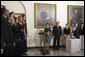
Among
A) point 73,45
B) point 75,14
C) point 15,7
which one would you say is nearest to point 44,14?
point 15,7

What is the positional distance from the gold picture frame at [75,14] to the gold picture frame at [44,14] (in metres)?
0.96

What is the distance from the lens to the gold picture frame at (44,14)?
26.8 ft

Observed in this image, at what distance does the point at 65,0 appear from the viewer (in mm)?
8711

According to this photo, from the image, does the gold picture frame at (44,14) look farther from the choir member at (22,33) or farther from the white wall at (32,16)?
the choir member at (22,33)

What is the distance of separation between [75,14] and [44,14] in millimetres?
1959

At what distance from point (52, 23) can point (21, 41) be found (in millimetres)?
2809

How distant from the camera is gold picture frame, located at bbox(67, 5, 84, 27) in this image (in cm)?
876

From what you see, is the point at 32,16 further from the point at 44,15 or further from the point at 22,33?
the point at 22,33

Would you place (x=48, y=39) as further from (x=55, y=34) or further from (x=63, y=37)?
(x=63, y=37)

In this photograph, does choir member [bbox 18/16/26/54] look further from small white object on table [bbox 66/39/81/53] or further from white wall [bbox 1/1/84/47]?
small white object on table [bbox 66/39/81/53]

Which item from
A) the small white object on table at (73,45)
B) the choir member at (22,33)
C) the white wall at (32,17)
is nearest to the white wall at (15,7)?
the white wall at (32,17)

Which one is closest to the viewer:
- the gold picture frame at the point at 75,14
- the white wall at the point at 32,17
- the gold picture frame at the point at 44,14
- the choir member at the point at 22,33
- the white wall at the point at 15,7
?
the choir member at the point at 22,33

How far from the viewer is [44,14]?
27.2 feet

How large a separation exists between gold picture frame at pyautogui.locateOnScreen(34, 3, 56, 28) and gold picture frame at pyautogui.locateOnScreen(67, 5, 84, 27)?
96 cm
